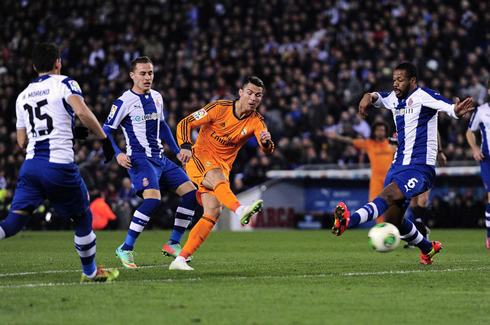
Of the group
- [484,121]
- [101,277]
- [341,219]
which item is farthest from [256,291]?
[484,121]

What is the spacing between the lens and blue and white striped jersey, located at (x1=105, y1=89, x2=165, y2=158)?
29.9 feet

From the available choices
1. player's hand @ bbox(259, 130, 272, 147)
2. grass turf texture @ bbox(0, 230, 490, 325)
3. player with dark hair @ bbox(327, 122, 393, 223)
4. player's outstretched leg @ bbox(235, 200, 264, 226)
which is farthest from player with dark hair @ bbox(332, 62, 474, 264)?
player with dark hair @ bbox(327, 122, 393, 223)

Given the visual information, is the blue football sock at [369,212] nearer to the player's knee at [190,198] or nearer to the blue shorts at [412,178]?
the blue shorts at [412,178]

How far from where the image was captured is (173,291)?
6191 mm

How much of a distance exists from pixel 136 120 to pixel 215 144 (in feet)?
3.67

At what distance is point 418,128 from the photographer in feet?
27.0

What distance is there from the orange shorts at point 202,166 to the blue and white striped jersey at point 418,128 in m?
1.89

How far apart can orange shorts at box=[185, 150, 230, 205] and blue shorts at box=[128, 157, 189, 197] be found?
0.72 metres

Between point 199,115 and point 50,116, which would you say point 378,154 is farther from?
point 50,116

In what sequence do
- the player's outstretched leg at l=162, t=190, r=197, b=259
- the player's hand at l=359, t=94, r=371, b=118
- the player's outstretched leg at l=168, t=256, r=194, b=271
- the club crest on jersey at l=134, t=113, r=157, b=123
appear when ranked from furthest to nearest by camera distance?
1. the player's outstretched leg at l=162, t=190, r=197, b=259
2. the club crest on jersey at l=134, t=113, r=157, b=123
3. the player's hand at l=359, t=94, r=371, b=118
4. the player's outstretched leg at l=168, t=256, r=194, b=271

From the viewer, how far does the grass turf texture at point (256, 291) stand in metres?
5.01

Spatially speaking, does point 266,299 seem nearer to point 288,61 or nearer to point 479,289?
point 479,289

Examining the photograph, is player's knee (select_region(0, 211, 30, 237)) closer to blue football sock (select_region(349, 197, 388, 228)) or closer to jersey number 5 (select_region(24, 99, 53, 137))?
jersey number 5 (select_region(24, 99, 53, 137))

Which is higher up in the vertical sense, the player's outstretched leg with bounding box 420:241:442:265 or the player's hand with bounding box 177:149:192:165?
the player's hand with bounding box 177:149:192:165
